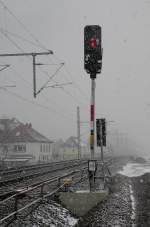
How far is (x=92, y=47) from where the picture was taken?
563 inches

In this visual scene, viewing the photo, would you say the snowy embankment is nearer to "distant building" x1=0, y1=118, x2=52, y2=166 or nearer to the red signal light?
the red signal light

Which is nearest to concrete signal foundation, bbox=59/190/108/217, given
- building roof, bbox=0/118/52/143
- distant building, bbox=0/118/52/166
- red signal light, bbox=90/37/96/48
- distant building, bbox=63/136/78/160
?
red signal light, bbox=90/37/96/48

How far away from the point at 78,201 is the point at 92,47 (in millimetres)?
5468

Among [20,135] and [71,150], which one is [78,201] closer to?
[20,135]

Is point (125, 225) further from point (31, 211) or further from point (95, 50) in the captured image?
point (95, 50)

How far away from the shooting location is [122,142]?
157m

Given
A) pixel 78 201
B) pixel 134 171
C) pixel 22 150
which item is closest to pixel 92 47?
pixel 78 201

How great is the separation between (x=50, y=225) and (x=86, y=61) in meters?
6.03

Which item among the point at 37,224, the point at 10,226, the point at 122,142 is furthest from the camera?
the point at 122,142

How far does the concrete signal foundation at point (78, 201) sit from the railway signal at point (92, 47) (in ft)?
15.2

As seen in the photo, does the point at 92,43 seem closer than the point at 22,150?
A: Yes

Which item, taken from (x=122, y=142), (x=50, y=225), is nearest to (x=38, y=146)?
(x=50, y=225)

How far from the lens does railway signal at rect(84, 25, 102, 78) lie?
14.3 meters

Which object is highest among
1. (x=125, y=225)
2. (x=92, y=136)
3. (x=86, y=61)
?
(x=86, y=61)
